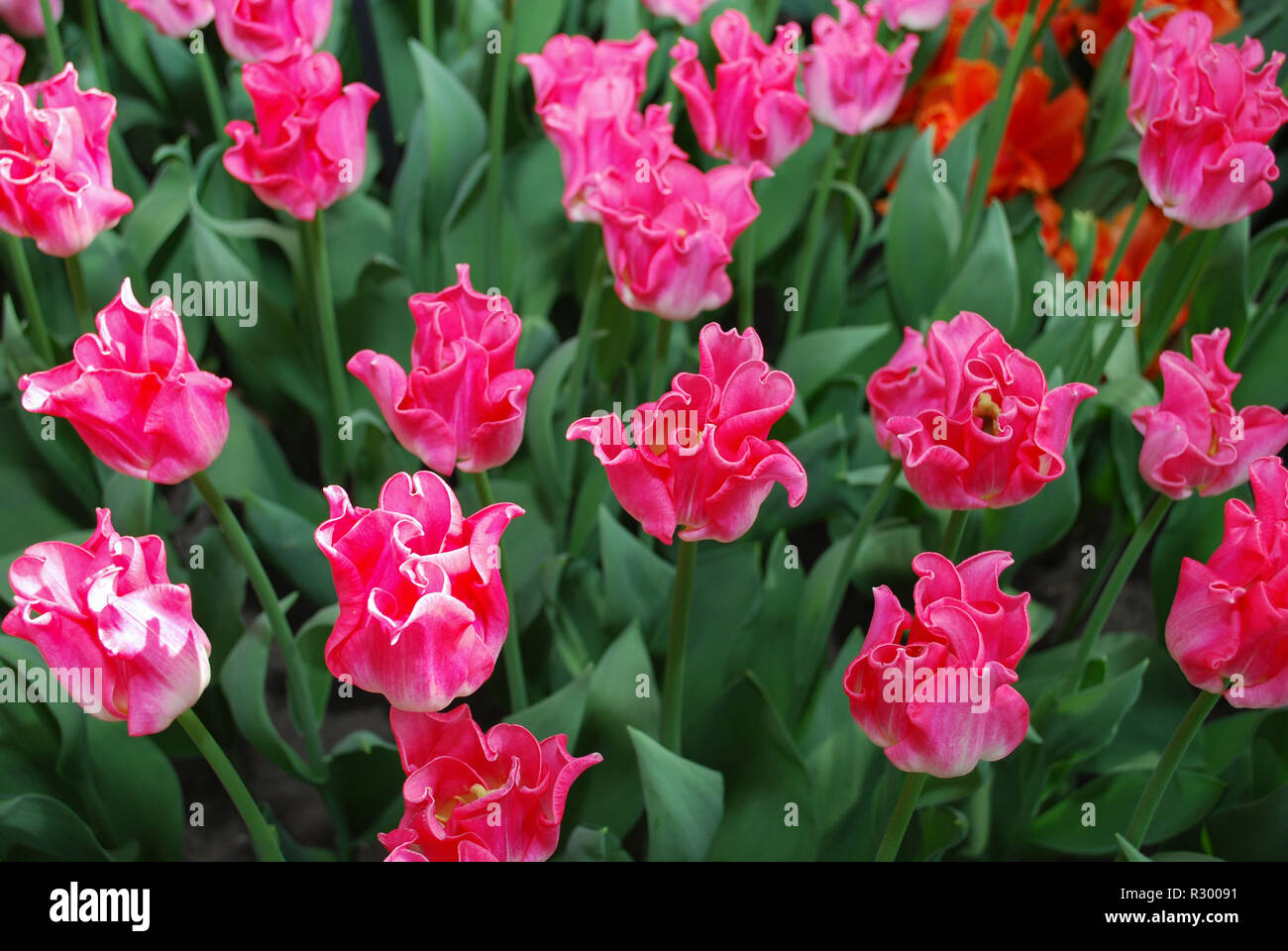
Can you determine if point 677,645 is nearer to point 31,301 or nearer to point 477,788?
point 477,788

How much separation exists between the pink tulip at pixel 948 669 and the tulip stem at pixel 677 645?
138 millimetres

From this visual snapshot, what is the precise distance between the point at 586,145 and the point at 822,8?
0.79 meters

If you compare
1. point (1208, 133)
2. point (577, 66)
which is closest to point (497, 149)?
point (577, 66)

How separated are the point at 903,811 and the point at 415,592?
29cm

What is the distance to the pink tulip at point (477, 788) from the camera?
1.74ft

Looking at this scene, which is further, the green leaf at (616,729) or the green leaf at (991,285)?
the green leaf at (991,285)

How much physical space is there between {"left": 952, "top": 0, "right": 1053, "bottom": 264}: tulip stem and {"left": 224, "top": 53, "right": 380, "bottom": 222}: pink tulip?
1.93ft

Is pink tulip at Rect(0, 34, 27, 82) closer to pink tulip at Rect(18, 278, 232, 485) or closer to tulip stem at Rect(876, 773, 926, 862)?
pink tulip at Rect(18, 278, 232, 485)

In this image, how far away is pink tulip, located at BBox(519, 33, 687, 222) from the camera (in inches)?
A: 32.4

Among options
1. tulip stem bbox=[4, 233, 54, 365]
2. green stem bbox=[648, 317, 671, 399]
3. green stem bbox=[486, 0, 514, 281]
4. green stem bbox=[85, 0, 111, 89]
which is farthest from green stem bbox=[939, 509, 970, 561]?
green stem bbox=[85, 0, 111, 89]

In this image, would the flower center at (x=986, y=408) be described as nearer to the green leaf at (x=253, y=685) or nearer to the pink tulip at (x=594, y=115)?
the pink tulip at (x=594, y=115)

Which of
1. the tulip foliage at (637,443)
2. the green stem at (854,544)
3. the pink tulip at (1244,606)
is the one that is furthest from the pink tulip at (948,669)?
the green stem at (854,544)

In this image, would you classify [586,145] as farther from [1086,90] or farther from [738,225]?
[1086,90]
